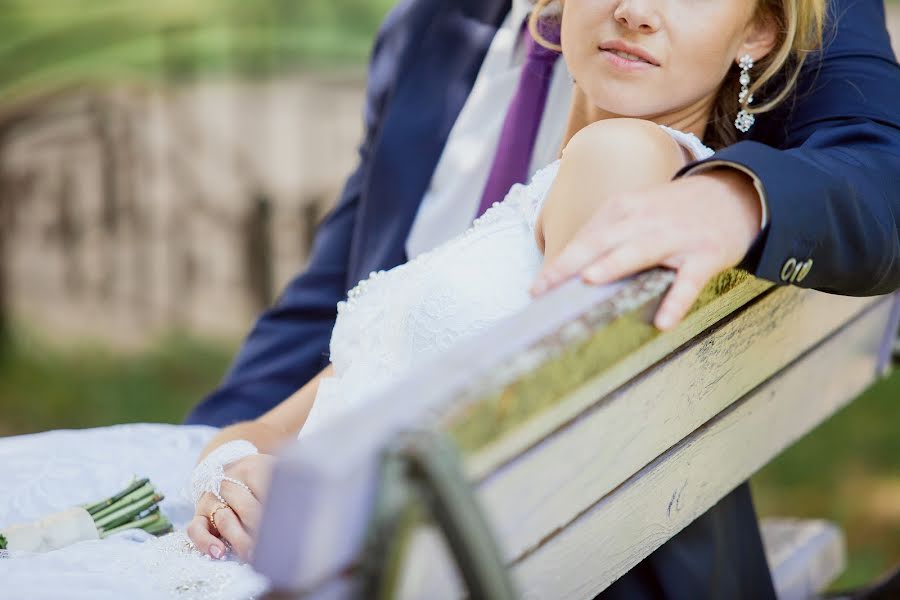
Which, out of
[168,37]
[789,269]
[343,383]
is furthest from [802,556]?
[168,37]

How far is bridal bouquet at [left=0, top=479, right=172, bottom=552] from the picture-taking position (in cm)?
168

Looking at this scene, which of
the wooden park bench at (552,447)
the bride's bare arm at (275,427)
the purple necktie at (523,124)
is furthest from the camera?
the purple necktie at (523,124)

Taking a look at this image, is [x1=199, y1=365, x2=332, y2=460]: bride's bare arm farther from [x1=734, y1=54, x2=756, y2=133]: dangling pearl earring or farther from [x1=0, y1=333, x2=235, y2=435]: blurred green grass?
[x1=0, y1=333, x2=235, y2=435]: blurred green grass

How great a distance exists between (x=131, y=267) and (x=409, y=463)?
17.5 ft

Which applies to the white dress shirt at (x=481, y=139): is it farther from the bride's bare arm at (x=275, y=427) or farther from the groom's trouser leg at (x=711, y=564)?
the groom's trouser leg at (x=711, y=564)

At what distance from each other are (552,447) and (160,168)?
5095mm

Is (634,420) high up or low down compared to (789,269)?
down

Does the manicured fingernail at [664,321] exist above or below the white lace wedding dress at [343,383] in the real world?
above

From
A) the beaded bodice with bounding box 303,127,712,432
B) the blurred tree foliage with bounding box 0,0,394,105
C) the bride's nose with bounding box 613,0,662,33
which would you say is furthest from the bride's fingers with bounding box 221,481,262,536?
the blurred tree foliage with bounding box 0,0,394,105

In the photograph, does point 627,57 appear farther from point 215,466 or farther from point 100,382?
point 100,382

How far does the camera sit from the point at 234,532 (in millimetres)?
1605

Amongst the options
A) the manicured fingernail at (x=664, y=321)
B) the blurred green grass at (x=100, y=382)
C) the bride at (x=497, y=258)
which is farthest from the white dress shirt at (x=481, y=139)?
the blurred green grass at (x=100, y=382)

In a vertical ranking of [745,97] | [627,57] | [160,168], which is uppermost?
[627,57]

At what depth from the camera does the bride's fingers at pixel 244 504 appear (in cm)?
162
